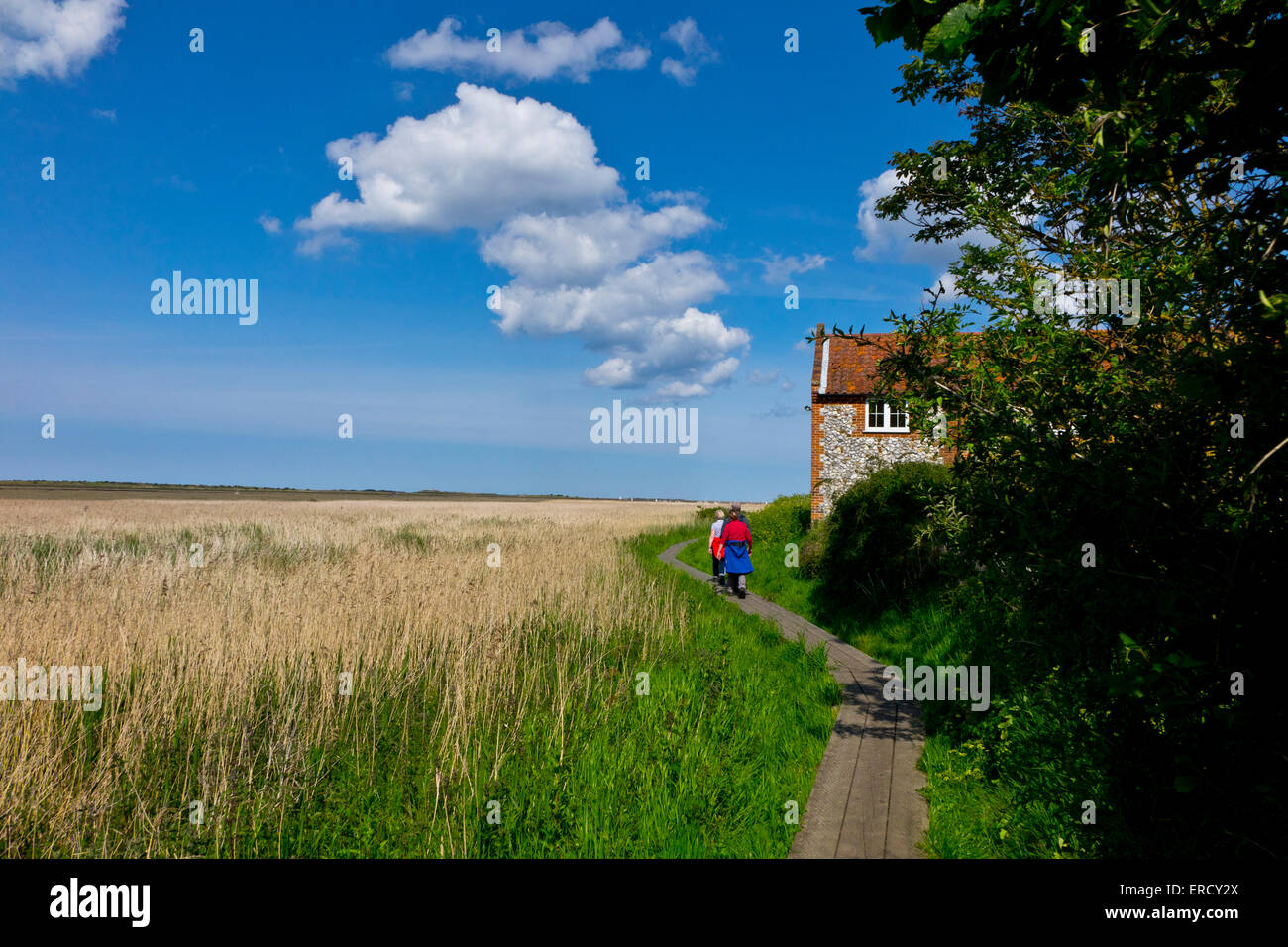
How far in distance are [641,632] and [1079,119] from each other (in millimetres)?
7799

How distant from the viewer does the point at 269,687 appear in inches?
258

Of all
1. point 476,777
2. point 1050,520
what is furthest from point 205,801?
point 1050,520

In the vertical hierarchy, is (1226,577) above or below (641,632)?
above

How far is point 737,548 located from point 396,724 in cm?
967

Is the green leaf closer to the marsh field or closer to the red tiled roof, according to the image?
the marsh field

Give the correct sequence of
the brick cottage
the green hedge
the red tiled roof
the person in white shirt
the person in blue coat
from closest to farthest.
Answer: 1. the green hedge
2. the person in blue coat
3. the person in white shirt
4. the brick cottage
5. the red tiled roof

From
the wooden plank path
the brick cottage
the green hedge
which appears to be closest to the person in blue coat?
the green hedge

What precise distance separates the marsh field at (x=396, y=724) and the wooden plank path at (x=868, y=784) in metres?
0.20

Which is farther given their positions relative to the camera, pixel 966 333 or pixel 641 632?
pixel 641 632

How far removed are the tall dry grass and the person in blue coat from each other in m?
2.72

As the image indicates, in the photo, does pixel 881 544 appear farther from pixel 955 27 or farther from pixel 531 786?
pixel 955 27

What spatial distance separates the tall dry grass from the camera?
4.43m
